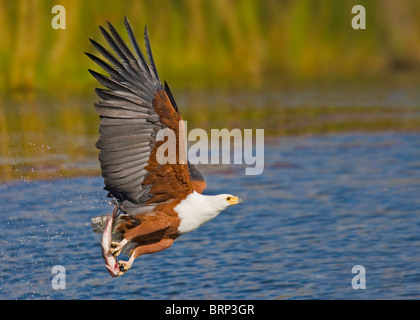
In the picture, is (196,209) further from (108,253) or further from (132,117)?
(132,117)

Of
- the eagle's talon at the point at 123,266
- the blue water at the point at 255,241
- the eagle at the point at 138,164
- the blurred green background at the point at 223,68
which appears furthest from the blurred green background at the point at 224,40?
the eagle's talon at the point at 123,266

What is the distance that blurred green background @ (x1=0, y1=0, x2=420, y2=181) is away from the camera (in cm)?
1689

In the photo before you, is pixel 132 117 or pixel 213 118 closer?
pixel 132 117

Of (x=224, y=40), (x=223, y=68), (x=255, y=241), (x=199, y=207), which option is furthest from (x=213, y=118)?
(x=199, y=207)

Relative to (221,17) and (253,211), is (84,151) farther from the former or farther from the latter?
(221,17)

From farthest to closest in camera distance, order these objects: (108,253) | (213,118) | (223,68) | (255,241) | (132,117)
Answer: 1. (223,68)
2. (213,118)
3. (255,241)
4. (108,253)
5. (132,117)

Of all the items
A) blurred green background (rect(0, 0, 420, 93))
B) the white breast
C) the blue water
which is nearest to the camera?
the white breast

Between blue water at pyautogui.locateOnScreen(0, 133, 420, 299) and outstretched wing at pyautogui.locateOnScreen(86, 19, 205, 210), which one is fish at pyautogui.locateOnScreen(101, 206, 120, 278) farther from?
blue water at pyautogui.locateOnScreen(0, 133, 420, 299)

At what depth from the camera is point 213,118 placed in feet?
59.5

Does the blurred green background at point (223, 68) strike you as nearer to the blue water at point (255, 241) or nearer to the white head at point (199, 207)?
the blue water at point (255, 241)

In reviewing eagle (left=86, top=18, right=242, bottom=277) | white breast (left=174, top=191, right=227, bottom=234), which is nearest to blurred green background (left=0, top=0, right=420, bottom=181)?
eagle (left=86, top=18, right=242, bottom=277)

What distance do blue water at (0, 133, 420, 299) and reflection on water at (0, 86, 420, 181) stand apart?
135cm

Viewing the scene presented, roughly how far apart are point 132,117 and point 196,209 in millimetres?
924
